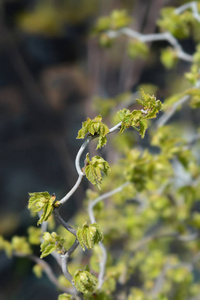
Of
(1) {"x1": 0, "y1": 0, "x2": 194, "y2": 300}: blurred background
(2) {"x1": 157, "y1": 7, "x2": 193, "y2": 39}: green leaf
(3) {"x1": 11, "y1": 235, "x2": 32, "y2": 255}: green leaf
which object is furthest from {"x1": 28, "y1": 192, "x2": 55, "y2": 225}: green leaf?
(1) {"x1": 0, "y1": 0, "x2": 194, "y2": 300}: blurred background

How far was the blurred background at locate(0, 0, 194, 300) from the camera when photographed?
2.06 meters

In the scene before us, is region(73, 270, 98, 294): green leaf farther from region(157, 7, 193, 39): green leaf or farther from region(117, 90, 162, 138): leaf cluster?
region(157, 7, 193, 39): green leaf

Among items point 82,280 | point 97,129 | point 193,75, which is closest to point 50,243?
point 82,280

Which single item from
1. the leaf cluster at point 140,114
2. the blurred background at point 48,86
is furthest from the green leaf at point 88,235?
the blurred background at point 48,86

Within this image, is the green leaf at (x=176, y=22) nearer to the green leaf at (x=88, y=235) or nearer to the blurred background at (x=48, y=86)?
the blurred background at (x=48, y=86)

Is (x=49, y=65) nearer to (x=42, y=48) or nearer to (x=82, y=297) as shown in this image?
(x=42, y=48)

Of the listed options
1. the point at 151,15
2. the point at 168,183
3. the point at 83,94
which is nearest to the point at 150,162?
the point at 168,183

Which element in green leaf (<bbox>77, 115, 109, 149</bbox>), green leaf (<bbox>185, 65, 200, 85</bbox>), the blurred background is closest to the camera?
green leaf (<bbox>77, 115, 109, 149</bbox>)

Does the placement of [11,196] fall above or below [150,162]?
above

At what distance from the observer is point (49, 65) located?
224 centimetres

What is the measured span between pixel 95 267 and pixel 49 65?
1.50 meters

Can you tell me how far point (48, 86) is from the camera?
225 centimetres

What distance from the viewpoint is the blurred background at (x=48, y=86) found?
6.75ft

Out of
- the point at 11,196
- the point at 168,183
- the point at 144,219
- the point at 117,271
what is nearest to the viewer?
the point at 117,271
